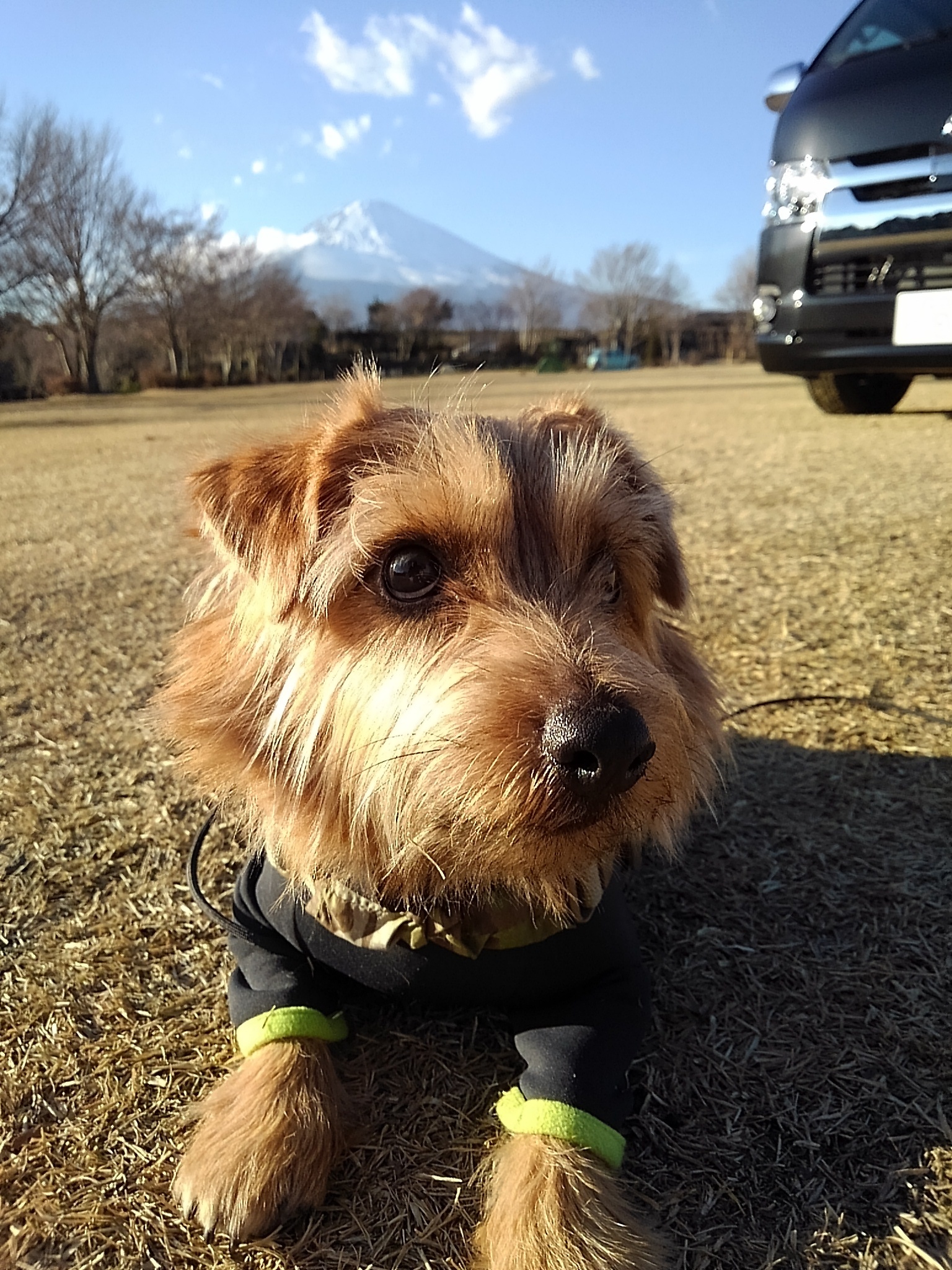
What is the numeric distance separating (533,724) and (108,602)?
4.06m

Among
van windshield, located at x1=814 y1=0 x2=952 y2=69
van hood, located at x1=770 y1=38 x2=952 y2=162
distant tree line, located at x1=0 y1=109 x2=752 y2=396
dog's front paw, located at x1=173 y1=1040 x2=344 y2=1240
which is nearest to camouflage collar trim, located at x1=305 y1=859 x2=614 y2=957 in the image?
dog's front paw, located at x1=173 y1=1040 x2=344 y2=1240

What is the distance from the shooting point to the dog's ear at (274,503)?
1770 mm

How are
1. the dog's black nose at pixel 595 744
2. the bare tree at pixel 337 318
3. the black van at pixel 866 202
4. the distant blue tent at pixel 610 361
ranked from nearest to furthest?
the dog's black nose at pixel 595 744
the black van at pixel 866 202
the distant blue tent at pixel 610 361
the bare tree at pixel 337 318

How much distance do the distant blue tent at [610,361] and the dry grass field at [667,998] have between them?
60722mm

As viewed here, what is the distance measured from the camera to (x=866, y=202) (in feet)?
17.9

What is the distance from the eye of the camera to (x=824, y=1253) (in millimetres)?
1445

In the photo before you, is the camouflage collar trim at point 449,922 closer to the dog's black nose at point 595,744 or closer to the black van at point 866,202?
the dog's black nose at point 595,744

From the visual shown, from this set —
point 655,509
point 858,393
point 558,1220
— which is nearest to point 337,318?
point 858,393

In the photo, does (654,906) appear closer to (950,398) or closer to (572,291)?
(950,398)

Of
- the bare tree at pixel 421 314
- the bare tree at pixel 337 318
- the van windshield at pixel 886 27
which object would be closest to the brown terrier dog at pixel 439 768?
the van windshield at pixel 886 27

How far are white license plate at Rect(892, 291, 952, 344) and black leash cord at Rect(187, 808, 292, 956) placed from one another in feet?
16.5

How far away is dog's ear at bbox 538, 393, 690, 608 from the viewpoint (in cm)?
211

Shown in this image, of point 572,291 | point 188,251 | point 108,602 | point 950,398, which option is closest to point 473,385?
point 108,602

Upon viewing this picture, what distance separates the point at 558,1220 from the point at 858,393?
798 centimetres
